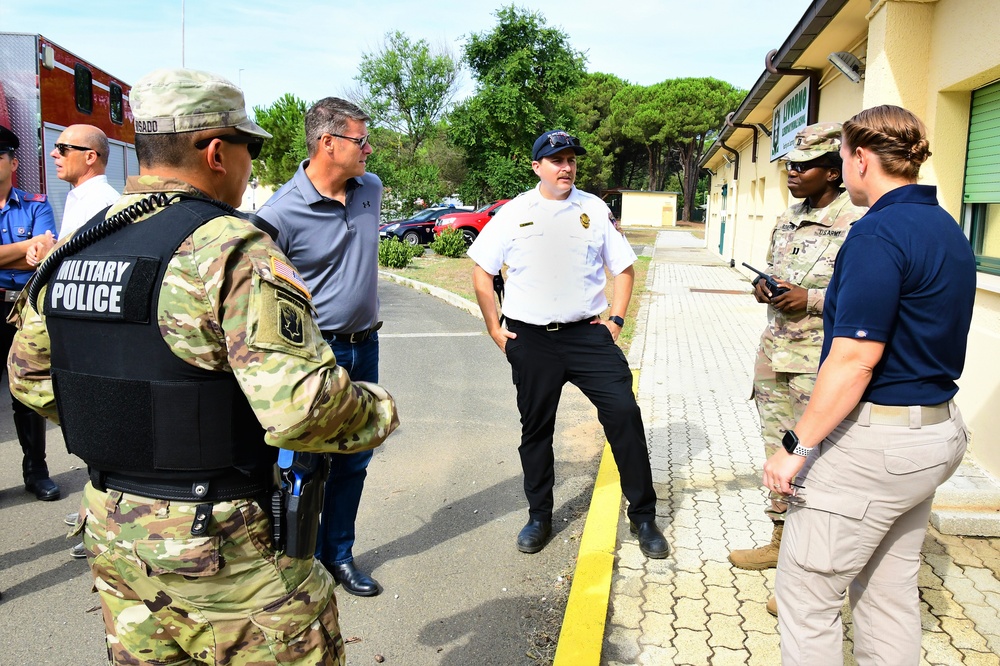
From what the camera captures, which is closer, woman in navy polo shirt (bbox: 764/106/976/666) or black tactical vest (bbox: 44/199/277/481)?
black tactical vest (bbox: 44/199/277/481)

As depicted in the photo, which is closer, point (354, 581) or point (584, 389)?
point (354, 581)

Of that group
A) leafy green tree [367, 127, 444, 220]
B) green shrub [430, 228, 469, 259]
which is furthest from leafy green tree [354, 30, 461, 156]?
green shrub [430, 228, 469, 259]

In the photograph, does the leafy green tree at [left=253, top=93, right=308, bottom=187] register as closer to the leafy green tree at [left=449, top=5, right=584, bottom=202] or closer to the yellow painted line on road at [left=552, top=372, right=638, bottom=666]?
the leafy green tree at [left=449, top=5, right=584, bottom=202]

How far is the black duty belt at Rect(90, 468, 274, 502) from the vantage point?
164 centimetres

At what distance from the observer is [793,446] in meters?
2.12

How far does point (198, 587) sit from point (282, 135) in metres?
38.3

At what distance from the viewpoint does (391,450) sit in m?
5.25

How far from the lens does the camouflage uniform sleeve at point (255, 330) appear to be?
1526 mm

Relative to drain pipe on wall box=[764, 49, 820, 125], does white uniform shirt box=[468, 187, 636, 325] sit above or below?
below

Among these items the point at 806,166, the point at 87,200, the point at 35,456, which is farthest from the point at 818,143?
the point at 35,456

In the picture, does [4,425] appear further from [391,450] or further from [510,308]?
[510,308]

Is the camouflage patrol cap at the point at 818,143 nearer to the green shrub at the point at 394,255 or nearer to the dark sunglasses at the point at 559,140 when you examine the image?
the dark sunglasses at the point at 559,140

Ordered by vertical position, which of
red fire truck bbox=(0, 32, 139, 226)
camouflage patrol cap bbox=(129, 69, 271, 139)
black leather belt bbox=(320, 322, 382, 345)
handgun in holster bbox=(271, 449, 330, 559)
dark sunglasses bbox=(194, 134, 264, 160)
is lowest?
handgun in holster bbox=(271, 449, 330, 559)

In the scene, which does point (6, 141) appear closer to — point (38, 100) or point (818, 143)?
point (38, 100)
